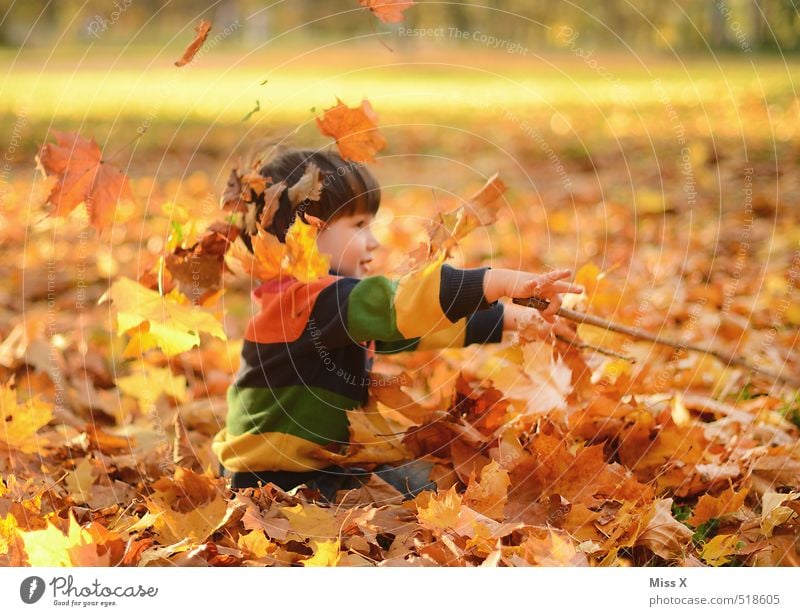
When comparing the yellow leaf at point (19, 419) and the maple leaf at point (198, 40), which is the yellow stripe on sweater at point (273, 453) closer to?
the yellow leaf at point (19, 419)

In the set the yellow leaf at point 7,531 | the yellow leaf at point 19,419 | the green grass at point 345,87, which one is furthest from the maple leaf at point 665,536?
the green grass at point 345,87

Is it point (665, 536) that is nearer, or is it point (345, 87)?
point (665, 536)

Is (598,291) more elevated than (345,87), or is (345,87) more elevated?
(345,87)

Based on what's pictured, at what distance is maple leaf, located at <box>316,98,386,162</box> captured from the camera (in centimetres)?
247

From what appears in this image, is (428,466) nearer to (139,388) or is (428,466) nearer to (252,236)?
(252,236)

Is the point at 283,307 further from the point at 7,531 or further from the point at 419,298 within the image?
the point at 7,531

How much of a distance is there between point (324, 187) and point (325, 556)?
96cm

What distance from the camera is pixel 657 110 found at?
11195mm

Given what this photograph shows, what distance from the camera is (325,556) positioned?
2.03m

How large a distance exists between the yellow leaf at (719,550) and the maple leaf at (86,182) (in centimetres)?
166

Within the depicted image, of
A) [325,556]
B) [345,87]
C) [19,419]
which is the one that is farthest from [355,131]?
[345,87]

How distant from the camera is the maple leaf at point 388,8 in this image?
2.23 metres
